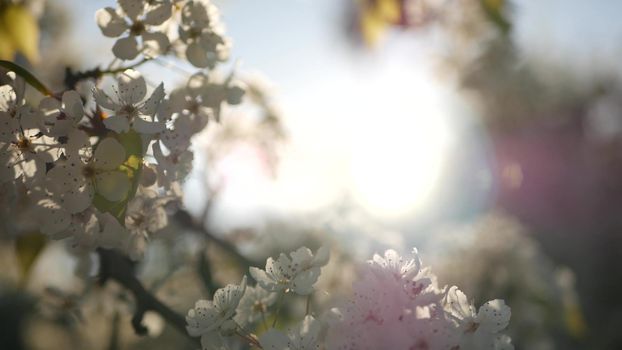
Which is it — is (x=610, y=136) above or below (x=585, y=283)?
above

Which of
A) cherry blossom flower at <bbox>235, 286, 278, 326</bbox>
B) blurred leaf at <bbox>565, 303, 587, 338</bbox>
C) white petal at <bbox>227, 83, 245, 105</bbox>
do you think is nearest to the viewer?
cherry blossom flower at <bbox>235, 286, 278, 326</bbox>

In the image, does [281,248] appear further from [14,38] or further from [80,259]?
[14,38]

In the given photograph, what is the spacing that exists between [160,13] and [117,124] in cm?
16

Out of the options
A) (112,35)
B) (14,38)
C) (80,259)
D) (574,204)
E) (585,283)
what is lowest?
(80,259)

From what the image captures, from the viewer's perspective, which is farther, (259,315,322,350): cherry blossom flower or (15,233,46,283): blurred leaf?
(15,233,46,283): blurred leaf

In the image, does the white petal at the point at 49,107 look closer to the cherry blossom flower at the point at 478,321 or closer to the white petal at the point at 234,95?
the white petal at the point at 234,95

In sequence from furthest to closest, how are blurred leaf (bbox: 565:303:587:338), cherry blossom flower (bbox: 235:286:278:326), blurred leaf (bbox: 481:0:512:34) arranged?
1. blurred leaf (bbox: 565:303:587:338)
2. blurred leaf (bbox: 481:0:512:34)
3. cherry blossom flower (bbox: 235:286:278:326)

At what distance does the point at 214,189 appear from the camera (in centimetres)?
112

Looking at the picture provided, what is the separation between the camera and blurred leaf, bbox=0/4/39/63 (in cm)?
80

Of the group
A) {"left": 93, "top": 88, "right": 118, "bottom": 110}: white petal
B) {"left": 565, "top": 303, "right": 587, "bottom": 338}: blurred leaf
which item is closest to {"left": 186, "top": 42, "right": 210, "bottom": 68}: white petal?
{"left": 93, "top": 88, "right": 118, "bottom": 110}: white petal

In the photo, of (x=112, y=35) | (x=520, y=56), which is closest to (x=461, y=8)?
(x=520, y=56)

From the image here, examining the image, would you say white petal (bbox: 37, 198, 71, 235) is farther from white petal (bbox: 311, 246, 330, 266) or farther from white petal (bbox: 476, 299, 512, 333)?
white petal (bbox: 476, 299, 512, 333)

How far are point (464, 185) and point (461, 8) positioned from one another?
3.86 metres

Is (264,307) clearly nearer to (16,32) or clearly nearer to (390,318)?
(390,318)
